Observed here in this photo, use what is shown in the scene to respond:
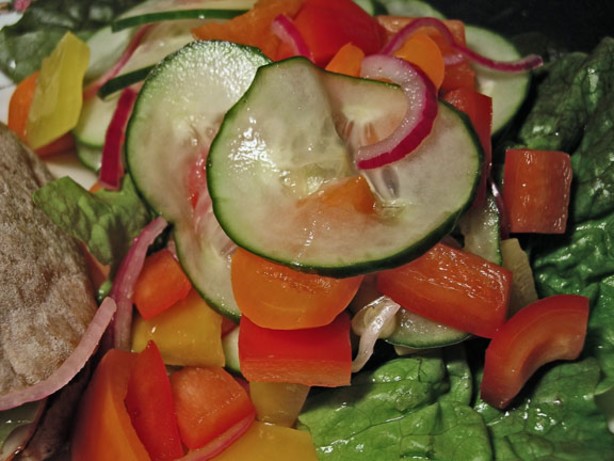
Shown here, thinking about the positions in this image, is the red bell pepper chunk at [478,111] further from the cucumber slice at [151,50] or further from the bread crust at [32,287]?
the bread crust at [32,287]

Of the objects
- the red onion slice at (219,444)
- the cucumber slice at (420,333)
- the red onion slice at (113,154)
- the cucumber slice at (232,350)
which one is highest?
the red onion slice at (113,154)

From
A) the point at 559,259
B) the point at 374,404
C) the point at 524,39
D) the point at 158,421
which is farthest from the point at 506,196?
the point at 158,421

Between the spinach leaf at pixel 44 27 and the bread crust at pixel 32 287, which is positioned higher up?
the spinach leaf at pixel 44 27

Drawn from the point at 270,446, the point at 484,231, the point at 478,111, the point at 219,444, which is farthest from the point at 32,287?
the point at 478,111

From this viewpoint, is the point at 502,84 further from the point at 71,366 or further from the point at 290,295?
the point at 71,366

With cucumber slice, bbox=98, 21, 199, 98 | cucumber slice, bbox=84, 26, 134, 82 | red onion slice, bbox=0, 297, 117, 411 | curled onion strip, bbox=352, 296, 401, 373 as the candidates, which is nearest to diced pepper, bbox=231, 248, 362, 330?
curled onion strip, bbox=352, 296, 401, 373

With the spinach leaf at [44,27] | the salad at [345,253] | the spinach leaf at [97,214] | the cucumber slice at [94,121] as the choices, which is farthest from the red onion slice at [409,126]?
the spinach leaf at [44,27]

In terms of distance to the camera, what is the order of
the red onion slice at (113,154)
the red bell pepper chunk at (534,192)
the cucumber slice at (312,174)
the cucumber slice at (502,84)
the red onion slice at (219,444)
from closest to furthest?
the cucumber slice at (312,174) → the red onion slice at (219,444) → the red bell pepper chunk at (534,192) → the cucumber slice at (502,84) → the red onion slice at (113,154)
